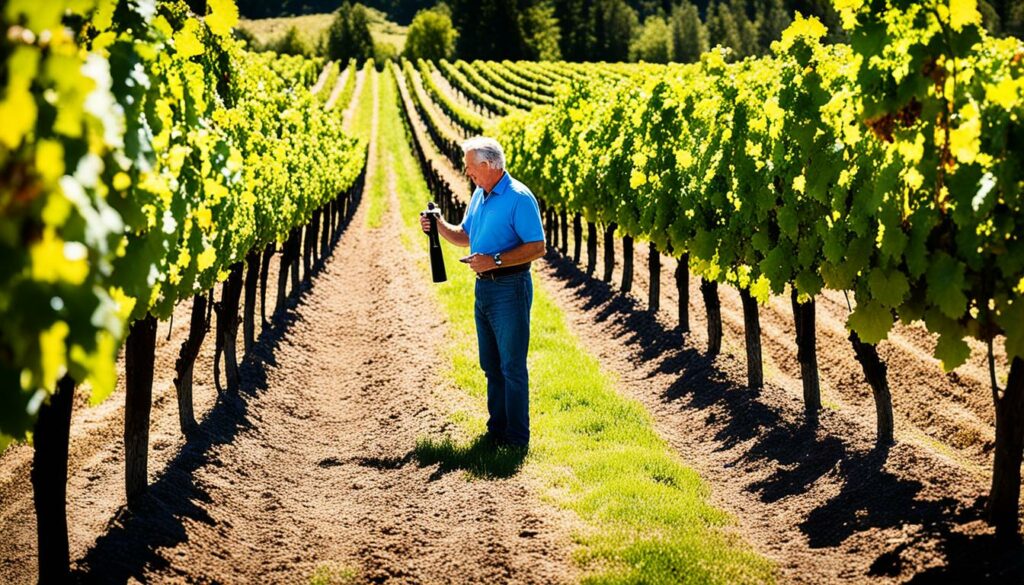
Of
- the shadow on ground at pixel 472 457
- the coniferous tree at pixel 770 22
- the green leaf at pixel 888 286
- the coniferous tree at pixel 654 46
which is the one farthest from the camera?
the coniferous tree at pixel 654 46

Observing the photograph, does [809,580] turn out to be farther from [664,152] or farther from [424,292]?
[424,292]

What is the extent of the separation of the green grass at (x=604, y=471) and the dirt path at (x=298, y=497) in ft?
0.65

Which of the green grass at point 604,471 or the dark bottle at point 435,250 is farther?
the dark bottle at point 435,250

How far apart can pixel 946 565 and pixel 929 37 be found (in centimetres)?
276

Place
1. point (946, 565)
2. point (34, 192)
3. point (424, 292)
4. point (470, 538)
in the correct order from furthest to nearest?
point (424, 292) < point (470, 538) < point (946, 565) < point (34, 192)

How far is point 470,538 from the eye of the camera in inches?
225

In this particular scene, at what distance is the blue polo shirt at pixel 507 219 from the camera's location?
22.2 ft

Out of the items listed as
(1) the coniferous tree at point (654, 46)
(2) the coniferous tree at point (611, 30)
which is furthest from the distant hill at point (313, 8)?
(1) the coniferous tree at point (654, 46)

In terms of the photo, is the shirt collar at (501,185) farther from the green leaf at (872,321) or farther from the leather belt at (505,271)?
the green leaf at (872,321)

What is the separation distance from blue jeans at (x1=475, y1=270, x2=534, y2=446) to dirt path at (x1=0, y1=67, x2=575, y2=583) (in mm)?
660

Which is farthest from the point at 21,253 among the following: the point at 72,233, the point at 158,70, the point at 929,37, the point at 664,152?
the point at 664,152

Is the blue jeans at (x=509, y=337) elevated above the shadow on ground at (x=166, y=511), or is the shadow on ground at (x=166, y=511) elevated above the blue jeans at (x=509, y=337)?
the blue jeans at (x=509, y=337)

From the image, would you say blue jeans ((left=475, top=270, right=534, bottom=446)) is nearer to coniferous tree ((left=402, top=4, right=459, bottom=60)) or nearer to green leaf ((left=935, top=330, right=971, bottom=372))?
green leaf ((left=935, top=330, right=971, bottom=372))

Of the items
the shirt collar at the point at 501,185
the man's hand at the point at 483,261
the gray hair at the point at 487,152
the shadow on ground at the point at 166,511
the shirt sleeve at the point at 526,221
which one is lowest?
the shadow on ground at the point at 166,511
